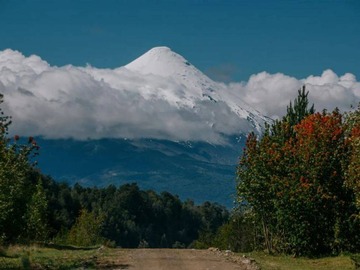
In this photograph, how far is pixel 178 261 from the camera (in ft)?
104

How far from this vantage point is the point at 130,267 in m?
28.3

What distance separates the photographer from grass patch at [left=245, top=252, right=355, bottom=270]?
103ft

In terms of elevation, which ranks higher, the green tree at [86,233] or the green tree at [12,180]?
the green tree at [12,180]

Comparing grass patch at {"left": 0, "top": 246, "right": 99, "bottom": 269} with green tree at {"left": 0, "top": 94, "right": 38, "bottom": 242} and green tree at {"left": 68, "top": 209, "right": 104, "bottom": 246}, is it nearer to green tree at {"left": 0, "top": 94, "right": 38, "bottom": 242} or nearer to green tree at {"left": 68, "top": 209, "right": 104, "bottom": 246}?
green tree at {"left": 0, "top": 94, "right": 38, "bottom": 242}

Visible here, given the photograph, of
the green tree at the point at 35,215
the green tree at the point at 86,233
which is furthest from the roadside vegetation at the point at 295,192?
the green tree at the point at 86,233

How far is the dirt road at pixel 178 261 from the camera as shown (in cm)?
2888

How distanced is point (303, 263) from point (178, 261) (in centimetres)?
733

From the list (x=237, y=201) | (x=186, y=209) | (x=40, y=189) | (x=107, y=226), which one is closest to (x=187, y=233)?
(x=186, y=209)

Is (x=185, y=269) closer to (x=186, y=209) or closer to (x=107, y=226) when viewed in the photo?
(x=107, y=226)

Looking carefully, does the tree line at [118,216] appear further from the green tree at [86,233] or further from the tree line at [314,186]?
the tree line at [314,186]

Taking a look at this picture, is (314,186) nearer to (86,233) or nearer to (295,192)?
(295,192)

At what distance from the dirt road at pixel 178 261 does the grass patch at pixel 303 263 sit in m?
1.34

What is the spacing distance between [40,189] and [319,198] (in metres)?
32.2

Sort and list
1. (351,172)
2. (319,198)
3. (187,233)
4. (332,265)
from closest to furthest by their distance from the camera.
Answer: (351,172) < (332,265) < (319,198) < (187,233)
